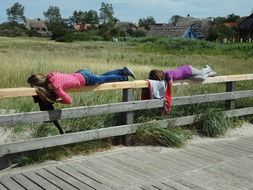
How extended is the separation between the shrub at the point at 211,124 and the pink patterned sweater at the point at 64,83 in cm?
232

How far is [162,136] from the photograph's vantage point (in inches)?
251

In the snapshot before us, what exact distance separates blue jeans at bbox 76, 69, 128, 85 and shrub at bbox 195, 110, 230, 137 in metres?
1.52

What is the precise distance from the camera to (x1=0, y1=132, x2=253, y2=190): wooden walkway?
475 cm

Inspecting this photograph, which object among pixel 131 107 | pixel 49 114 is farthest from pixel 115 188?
pixel 131 107

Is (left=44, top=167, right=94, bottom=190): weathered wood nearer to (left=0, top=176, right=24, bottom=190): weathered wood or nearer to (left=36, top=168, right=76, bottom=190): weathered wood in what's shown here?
(left=36, top=168, right=76, bottom=190): weathered wood

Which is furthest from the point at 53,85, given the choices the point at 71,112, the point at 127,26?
the point at 127,26

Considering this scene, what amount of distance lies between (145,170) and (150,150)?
0.88m

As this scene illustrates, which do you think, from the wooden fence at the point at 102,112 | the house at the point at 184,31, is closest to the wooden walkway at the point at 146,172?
the wooden fence at the point at 102,112

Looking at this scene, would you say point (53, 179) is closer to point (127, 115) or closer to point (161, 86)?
point (127, 115)

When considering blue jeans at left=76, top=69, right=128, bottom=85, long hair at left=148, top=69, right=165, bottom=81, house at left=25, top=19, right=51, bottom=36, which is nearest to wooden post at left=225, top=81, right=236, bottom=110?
long hair at left=148, top=69, right=165, bottom=81

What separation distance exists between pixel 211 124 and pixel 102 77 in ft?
6.68

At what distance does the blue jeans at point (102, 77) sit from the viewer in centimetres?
575

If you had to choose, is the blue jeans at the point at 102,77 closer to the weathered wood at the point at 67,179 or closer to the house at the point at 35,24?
the weathered wood at the point at 67,179

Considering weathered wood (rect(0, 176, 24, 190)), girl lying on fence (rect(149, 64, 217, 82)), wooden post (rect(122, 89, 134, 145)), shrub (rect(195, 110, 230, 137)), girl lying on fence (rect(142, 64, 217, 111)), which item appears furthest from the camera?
shrub (rect(195, 110, 230, 137))
